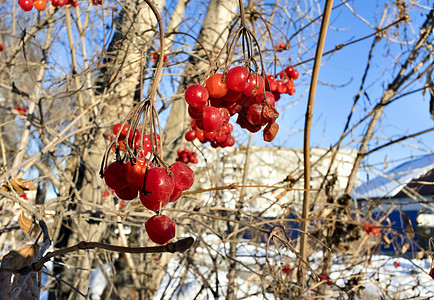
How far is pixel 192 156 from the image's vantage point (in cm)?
251

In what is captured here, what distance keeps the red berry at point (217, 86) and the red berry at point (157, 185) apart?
25cm

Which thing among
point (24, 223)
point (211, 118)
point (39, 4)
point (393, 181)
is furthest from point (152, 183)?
point (393, 181)

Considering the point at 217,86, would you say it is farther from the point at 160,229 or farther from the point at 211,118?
the point at 160,229

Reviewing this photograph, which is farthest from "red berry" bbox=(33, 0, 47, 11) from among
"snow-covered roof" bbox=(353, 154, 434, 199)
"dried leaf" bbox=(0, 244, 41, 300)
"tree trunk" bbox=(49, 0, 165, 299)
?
"snow-covered roof" bbox=(353, 154, 434, 199)

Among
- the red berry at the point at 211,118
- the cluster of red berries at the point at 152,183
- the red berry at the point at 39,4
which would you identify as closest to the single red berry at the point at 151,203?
the cluster of red berries at the point at 152,183

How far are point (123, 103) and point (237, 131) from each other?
6.11 feet

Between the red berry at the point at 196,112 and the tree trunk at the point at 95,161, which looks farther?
the tree trunk at the point at 95,161

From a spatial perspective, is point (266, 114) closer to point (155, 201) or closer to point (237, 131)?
point (155, 201)

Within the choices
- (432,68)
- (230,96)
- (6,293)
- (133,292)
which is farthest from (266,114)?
(133,292)

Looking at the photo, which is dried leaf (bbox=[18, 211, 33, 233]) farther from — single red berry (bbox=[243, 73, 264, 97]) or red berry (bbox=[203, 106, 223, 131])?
single red berry (bbox=[243, 73, 264, 97])

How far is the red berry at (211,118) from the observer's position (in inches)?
33.3

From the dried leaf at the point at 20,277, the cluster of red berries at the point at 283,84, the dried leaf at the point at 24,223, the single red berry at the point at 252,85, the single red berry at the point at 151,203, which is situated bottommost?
the dried leaf at the point at 20,277

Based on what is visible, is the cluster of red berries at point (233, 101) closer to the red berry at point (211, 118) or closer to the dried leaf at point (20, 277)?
the red berry at point (211, 118)

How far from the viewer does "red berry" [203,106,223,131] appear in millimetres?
846
